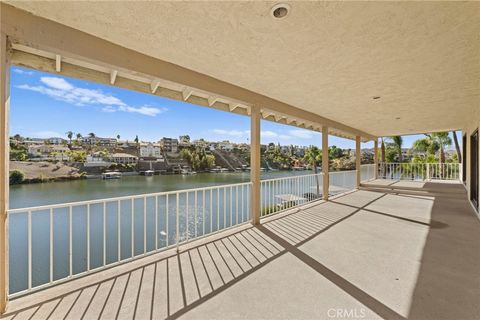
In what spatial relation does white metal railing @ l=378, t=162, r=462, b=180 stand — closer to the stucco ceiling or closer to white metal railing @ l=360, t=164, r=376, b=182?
white metal railing @ l=360, t=164, r=376, b=182

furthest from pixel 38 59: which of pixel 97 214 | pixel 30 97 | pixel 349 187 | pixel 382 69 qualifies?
pixel 30 97

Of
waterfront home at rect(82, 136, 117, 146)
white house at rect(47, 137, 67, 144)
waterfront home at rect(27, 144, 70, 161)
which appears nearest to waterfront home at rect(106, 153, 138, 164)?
waterfront home at rect(27, 144, 70, 161)

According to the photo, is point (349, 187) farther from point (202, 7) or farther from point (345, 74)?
point (202, 7)

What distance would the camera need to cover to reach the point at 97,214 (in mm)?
13484

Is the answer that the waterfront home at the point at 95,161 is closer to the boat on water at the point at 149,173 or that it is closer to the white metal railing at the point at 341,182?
the boat on water at the point at 149,173

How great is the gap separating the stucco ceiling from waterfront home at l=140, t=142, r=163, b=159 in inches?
1277

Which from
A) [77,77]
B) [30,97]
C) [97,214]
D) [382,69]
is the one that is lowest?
[97,214]

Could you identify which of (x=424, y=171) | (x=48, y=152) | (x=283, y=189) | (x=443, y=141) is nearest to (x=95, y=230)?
(x=283, y=189)

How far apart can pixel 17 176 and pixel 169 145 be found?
62.5 feet

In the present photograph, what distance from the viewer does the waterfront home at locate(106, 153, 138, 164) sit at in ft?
91.5

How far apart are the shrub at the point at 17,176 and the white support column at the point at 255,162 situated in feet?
79.9

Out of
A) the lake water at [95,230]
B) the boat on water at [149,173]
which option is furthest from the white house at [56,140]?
the boat on water at [149,173]

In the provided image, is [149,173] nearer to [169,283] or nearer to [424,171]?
[424,171]

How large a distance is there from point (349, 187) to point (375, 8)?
725cm
